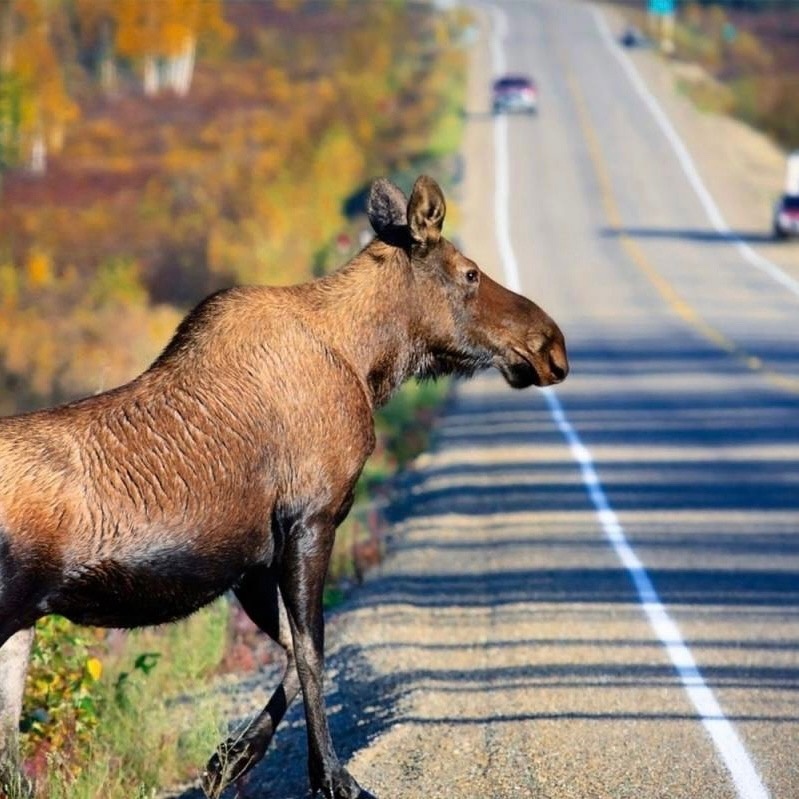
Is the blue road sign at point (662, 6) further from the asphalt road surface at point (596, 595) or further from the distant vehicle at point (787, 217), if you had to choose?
the asphalt road surface at point (596, 595)

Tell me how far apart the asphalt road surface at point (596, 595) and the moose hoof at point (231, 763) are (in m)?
0.63

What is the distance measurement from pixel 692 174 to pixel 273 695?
2205 inches

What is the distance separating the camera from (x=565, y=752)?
884 centimetres

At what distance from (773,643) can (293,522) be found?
175 inches

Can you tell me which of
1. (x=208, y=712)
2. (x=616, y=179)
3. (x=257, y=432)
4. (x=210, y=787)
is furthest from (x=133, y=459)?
(x=616, y=179)

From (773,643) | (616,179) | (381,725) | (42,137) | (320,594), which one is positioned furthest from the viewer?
(42,137)

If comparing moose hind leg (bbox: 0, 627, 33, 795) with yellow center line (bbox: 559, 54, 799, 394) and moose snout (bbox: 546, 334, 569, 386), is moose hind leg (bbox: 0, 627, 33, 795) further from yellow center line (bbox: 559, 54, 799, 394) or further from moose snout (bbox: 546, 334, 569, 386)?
yellow center line (bbox: 559, 54, 799, 394)

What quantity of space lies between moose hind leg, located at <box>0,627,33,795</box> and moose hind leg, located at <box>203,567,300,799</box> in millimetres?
813

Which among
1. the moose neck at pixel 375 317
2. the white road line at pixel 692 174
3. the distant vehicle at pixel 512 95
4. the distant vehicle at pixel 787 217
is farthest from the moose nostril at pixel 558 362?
the distant vehicle at pixel 512 95

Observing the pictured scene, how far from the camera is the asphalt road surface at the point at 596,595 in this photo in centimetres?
880

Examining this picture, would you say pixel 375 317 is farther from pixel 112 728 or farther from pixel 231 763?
pixel 112 728

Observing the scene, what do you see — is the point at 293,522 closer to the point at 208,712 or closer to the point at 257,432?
the point at 257,432

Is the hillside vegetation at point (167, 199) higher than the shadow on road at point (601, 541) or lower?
lower

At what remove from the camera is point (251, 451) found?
741 cm
